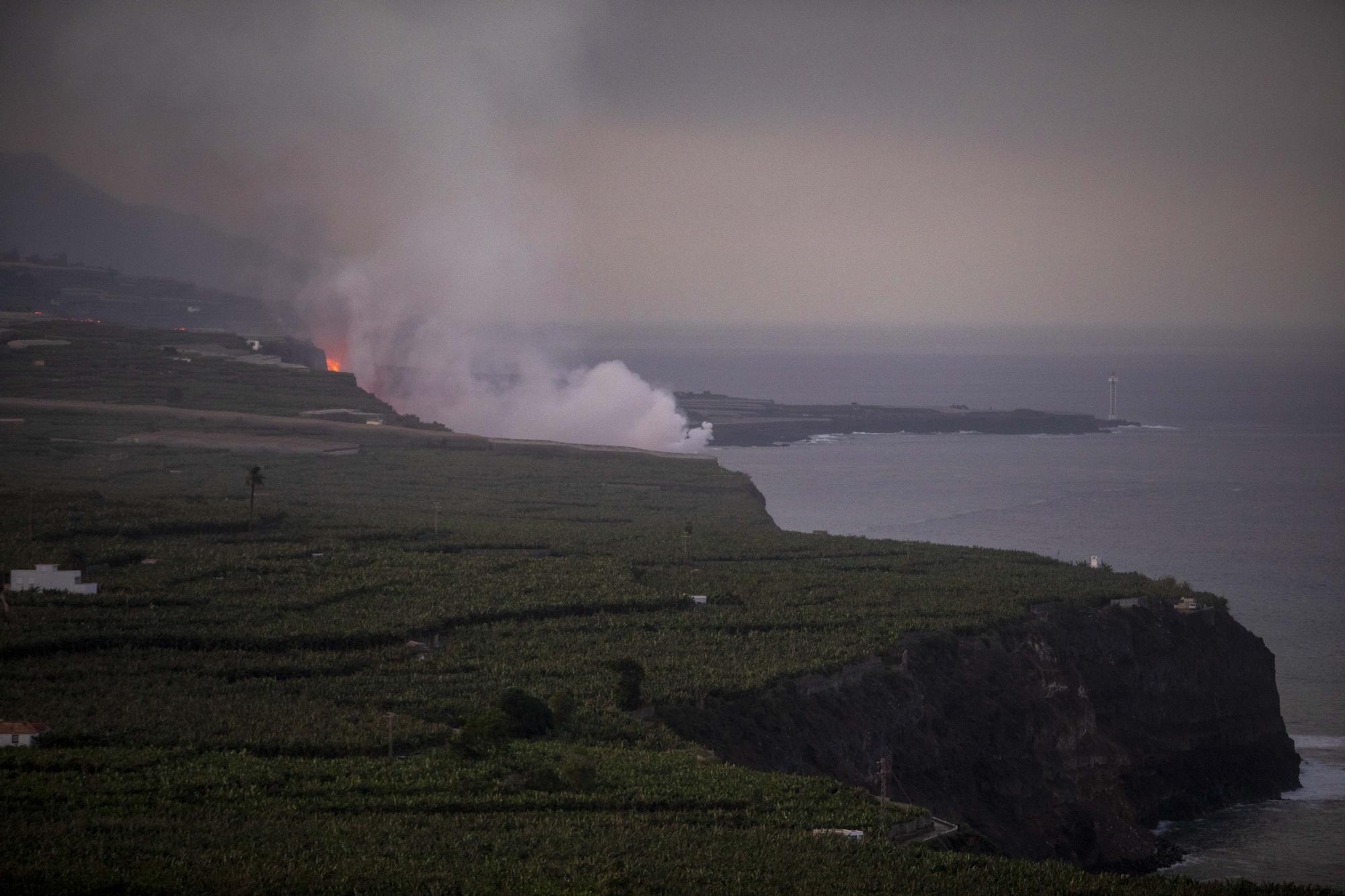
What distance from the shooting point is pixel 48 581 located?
133ft

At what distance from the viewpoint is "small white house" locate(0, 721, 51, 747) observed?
28.1 meters

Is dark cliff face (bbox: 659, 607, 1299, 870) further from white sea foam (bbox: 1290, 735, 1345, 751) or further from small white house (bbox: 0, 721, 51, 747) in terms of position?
small white house (bbox: 0, 721, 51, 747)

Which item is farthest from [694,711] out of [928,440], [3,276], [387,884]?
[3,276]

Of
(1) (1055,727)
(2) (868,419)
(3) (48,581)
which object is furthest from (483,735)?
(2) (868,419)

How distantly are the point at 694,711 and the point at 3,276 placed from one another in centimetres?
11440

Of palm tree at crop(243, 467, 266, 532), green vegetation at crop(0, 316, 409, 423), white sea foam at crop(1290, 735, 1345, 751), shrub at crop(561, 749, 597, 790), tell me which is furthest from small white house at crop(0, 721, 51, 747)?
green vegetation at crop(0, 316, 409, 423)

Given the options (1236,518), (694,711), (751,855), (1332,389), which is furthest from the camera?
(1332,389)

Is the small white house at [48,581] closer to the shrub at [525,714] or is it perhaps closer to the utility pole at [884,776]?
the shrub at [525,714]

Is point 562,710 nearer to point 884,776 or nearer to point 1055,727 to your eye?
point 884,776

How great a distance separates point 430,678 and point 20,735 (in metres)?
9.74

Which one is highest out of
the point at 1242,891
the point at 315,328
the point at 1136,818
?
the point at 315,328

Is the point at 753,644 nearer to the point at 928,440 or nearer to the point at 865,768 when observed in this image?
the point at 865,768

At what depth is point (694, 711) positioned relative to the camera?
33.4 m

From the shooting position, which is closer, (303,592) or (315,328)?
(303,592)
